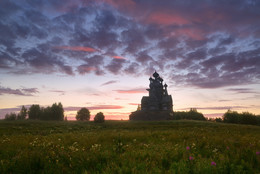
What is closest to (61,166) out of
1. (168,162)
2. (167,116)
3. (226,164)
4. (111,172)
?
(111,172)

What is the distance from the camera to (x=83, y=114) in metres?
79.9

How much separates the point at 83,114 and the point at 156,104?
39572 millimetres

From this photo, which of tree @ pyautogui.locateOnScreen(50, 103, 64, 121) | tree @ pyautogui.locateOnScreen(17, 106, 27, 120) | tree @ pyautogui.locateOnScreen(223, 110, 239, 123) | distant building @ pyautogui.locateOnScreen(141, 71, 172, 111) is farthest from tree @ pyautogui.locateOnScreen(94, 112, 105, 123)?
tree @ pyautogui.locateOnScreen(17, 106, 27, 120)

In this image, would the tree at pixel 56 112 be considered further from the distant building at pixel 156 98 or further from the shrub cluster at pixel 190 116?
the shrub cluster at pixel 190 116

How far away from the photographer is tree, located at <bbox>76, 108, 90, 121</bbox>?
261 ft

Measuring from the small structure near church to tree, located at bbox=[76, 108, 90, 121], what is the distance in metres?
24.3

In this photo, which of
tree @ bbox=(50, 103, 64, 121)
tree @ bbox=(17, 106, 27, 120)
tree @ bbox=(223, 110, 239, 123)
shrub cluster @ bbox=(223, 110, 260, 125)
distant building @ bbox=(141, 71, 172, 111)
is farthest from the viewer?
tree @ bbox=(17, 106, 27, 120)

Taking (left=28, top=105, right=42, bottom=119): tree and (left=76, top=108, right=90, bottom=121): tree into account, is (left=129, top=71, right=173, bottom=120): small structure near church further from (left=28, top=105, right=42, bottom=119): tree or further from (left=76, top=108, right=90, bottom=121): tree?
(left=28, top=105, right=42, bottom=119): tree

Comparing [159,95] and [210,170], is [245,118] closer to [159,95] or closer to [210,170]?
[159,95]

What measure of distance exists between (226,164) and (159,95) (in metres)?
73.7

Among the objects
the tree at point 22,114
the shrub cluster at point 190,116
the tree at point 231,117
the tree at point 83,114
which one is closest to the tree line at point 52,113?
the tree at point 83,114

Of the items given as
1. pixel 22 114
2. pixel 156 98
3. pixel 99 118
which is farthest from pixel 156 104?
pixel 22 114

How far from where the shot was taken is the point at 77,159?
4395 millimetres

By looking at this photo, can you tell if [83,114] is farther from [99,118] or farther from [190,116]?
[190,116]
